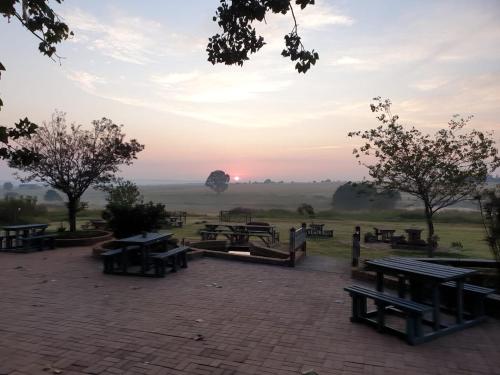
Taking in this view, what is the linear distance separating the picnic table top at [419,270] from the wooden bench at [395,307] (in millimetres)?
438

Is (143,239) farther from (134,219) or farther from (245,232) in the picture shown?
(245,232)

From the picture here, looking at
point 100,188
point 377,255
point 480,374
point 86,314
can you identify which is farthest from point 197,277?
point 100,188

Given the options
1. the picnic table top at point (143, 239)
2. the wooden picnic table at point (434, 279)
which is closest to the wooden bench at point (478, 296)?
the wooden picnic table at point (434, 279)

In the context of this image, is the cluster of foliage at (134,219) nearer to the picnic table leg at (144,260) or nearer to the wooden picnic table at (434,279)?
the picnic table leg at (144,260)

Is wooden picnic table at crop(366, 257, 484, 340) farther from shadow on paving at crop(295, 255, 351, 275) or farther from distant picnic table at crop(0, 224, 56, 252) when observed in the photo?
distant picnic table at crop(0, 224, 56, 252)

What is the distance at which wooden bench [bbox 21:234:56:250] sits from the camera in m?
13.6

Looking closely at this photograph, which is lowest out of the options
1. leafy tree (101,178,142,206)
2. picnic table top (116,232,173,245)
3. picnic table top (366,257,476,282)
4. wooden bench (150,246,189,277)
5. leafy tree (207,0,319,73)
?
wooden bench (150,246,189,277)

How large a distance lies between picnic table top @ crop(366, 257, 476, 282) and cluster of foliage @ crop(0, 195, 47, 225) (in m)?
21.7

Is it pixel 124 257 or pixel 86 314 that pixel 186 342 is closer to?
pixel 86 314

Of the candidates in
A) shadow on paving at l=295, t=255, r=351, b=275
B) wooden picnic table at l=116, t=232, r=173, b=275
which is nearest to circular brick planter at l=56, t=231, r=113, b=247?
wooden picnic table at l=116, t=232, r=173, b=275

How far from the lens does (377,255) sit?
14.7m

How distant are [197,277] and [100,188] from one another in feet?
36.2

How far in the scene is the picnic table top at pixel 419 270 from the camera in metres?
5.68

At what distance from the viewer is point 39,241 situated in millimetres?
14156
